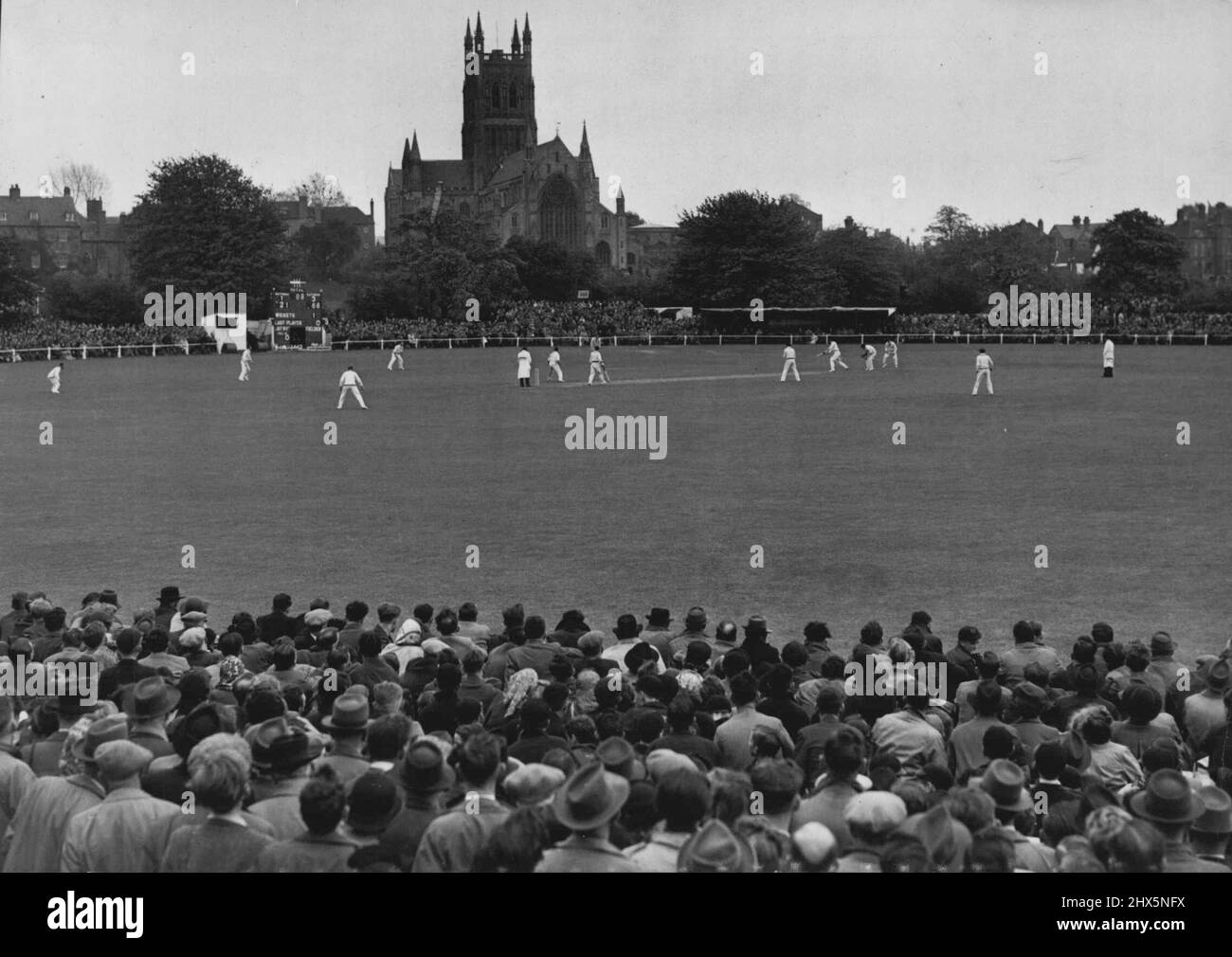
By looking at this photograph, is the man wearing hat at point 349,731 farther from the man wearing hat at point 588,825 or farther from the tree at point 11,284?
the tree at point 11,284

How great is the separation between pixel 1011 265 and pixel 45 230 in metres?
83.6

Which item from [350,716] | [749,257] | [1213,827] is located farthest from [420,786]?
[749,257]

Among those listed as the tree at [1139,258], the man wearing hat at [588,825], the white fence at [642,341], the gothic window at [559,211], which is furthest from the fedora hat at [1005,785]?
the gothic window at [559,211]

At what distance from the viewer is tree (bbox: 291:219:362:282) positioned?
151375mm

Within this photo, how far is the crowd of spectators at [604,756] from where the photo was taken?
215 inches

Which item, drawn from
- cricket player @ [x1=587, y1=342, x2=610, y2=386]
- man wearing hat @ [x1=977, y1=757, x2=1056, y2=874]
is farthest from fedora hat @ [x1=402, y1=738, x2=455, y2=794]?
cricket player @ [x1=587, y1=342, x2=610, y2=386]

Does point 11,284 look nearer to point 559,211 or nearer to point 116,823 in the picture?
point 559,211

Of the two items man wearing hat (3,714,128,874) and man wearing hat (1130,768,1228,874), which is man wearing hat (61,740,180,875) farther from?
man wearing hat (1130,768,1228,874)

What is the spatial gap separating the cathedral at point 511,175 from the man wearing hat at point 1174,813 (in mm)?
127534

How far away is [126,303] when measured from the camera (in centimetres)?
9138

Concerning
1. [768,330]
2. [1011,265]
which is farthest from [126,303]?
[1011,265]

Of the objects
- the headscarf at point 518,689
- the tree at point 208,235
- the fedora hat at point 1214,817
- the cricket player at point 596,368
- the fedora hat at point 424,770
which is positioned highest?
the tree at point 208,235

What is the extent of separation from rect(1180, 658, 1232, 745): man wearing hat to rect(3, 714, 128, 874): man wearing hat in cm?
638
